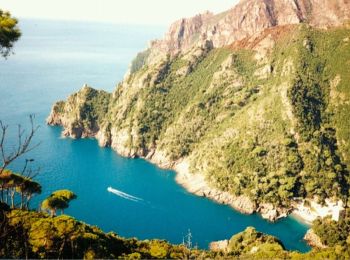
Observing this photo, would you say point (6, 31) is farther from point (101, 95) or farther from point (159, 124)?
point (101, 95)

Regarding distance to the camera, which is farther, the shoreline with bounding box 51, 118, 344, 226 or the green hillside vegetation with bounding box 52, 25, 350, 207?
the green hillside vegetation with bounding box 52, 25, 350, 207

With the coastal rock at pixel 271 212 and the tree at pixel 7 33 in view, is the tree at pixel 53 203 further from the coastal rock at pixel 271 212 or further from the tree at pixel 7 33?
the coastal rock at pixel 271 212

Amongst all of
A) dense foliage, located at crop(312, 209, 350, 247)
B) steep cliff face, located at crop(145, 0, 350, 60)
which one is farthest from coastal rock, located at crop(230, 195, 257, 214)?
steep cliff face, located at crop(145, 0, 350, 60)

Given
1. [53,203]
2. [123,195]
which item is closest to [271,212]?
[123,195]

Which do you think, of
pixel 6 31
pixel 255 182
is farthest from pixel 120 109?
pixel 6 31

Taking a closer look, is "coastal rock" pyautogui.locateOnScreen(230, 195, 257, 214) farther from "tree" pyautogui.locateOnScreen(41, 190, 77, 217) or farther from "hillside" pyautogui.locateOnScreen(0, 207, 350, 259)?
"tree" pyautogui.locateOnScreen(41, 190, 77, 217)

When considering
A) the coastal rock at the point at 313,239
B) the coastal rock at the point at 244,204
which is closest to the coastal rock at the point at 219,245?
the coastal rock at the point at 313,239
